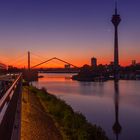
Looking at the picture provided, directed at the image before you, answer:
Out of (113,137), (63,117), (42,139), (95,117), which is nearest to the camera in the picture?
(42,139)

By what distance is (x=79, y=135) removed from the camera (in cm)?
1303

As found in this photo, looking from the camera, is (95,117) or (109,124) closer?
(109,124)

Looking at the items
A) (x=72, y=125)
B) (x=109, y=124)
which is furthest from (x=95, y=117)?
(x=72, y=125)

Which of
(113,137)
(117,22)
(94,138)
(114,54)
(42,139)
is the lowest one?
(113,137)

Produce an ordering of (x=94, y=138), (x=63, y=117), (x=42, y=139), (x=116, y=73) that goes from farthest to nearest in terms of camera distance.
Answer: (x=116, y=73)
(x=63, y=117)
(x=94, y=138)
(x=42, y=139)

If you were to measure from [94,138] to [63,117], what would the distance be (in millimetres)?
2938

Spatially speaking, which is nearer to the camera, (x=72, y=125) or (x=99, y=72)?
(x=72, y=125)

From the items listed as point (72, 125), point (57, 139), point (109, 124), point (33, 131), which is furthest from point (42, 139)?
point (109, 124)

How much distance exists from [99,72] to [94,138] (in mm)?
174525

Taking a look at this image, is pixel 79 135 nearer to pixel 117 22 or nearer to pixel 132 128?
pixel 132 128

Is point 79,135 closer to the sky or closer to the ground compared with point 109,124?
closer to the sky

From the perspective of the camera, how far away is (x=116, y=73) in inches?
7372

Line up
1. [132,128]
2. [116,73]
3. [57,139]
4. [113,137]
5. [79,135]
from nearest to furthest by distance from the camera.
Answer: [57,139] → [79,135] → [113,137] → [132,128] → [116,73]

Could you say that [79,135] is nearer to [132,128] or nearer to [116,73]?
[132,128]
